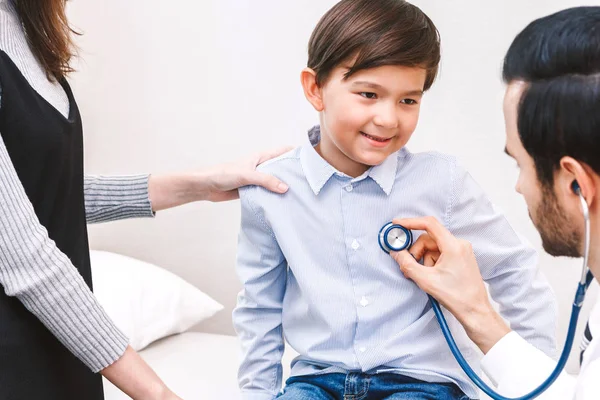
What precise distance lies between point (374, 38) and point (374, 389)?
0.63m

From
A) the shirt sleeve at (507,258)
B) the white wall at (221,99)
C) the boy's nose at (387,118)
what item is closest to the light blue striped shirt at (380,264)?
the shirt sleeve at (507,258)

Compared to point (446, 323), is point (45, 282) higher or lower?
higher

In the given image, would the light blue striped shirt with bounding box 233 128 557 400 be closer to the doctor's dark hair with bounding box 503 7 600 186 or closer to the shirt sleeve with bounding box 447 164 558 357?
the shirt sleeve with bounding box 447 164 558 357

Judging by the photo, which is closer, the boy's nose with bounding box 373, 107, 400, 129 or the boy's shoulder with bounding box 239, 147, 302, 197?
the boy's nose with bounding box 373, 107, 400, 129

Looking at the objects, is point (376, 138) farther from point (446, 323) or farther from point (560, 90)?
point (560, 90)

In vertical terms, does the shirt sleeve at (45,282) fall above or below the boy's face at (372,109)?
below

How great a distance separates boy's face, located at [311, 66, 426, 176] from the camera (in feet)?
4.23

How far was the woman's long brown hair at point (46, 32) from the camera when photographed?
1.25 meters

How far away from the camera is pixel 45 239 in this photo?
3.69 feet

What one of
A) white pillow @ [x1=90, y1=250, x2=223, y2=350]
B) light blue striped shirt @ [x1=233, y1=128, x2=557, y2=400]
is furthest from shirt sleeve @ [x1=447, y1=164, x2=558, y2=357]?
white pillow @ [x1=90, y1=250, x2=223, y2=350]

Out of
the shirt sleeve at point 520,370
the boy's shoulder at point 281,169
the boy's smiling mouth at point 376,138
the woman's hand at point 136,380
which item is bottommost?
the woman's hand at point 136,380

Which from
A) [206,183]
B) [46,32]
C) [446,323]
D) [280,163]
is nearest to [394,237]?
[446,323]

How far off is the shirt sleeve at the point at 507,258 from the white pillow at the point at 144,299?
1013mm

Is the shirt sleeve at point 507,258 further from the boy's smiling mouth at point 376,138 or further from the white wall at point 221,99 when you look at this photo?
the white wall at point 221,99
